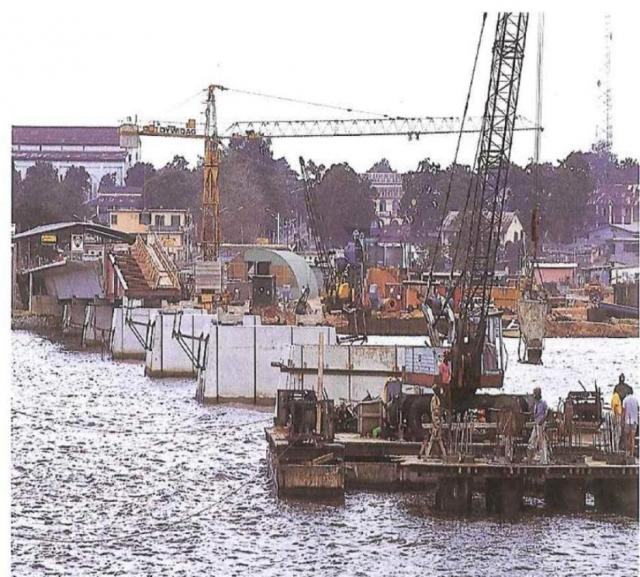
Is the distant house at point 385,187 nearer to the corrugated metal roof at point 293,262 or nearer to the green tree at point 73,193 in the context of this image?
the corrugated metal roof at point 293,262

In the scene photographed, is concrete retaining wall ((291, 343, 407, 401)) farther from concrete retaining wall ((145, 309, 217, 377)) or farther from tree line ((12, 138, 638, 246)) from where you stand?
concrete retaining wall ((145, 309, 217, 377))

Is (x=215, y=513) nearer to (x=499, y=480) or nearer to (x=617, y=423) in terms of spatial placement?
(x=499, y=480)

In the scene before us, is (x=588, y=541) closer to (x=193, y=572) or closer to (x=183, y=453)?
(x=193, y=572)

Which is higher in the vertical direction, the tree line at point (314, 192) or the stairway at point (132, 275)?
the tree line at point (314, 192)

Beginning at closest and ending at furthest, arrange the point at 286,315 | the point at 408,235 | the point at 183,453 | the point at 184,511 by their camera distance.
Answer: the point at 184,511 < the point at 408,235 < the point at 183,453 < the point at 286,315

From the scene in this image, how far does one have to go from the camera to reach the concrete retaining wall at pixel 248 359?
16.7 metres

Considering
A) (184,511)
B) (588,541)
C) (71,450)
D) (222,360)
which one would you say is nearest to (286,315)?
(222,360)

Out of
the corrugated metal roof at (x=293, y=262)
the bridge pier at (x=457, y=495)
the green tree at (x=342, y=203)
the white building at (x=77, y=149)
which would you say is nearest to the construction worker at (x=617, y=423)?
the bridge pier at (x=457, y=495)

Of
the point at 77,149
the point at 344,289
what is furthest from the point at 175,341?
the point at 77,149

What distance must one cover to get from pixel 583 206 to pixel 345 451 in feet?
8.89

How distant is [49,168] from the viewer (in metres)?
11.4

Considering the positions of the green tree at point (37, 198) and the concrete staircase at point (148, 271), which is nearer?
the green tree at point (37, 198)

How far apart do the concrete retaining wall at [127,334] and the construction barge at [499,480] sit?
12.0ft

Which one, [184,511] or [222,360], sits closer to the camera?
[184,511]
